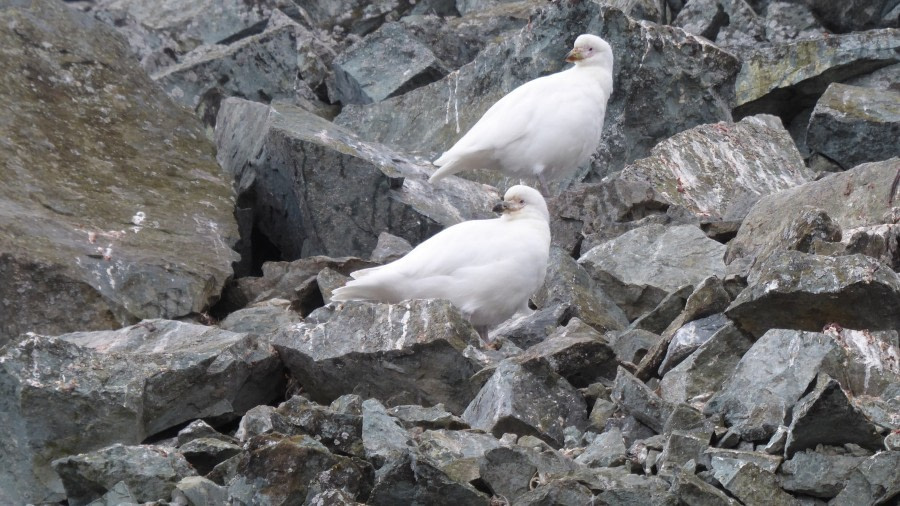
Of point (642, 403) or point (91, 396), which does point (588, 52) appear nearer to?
point (642, 403)

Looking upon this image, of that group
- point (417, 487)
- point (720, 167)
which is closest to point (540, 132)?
point (720, 167)

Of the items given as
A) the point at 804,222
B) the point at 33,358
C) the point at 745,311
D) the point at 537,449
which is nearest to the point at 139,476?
the point at 33,358

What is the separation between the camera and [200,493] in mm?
6691

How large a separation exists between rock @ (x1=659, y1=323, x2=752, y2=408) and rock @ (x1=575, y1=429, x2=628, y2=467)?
0.95 m

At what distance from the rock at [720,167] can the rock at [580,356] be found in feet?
16.2

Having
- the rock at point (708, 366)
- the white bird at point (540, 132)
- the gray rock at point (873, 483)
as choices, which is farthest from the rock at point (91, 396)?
the white bird at point (540, 132)

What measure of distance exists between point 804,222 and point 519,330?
226 centimetres

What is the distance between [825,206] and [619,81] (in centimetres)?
495

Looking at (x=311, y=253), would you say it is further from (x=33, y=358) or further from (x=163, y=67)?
(x=163, y=67)

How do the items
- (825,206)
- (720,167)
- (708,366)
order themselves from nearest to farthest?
(708,366) < (825,206) < (720,167)

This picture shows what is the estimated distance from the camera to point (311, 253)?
1339 centimetres

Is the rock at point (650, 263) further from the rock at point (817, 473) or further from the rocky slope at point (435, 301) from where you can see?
the rock at point (817, 473)

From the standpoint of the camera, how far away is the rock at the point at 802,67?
17.5 m

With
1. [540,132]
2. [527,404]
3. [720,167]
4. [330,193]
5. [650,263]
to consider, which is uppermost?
[527,404]
